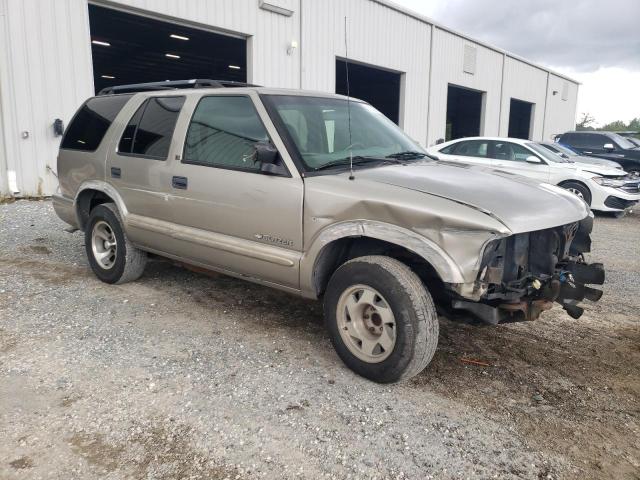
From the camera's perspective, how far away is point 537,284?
318 centimetres

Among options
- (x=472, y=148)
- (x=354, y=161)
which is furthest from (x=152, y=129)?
(x=472, y=148)

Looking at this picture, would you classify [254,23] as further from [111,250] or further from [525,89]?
[525,89]

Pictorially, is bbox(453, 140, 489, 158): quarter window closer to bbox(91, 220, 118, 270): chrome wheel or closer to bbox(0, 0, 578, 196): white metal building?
bbox(0, 0, 578, 196): white metal building

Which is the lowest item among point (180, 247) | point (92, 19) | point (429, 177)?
point (180, 247)

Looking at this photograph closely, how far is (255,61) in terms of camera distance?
12.9m

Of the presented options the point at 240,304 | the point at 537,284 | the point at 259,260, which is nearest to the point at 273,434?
the point at 259,260

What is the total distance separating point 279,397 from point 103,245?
3067 mm

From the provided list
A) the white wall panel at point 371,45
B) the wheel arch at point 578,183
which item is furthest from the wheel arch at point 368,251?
the white wall panel at point 371,45

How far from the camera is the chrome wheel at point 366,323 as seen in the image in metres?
3.17

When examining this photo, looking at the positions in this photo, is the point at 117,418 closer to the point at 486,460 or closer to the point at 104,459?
the point at 104,459

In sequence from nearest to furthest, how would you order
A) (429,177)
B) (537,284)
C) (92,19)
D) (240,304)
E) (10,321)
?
(537,284) < (429,177) < (10,321) < (240,304) < (92,19)

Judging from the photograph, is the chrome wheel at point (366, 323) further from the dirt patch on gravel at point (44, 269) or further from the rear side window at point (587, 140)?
the rear side window at point (587, 140)

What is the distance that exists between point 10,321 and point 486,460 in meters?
3.71

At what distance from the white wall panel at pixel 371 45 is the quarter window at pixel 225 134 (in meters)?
10.6
